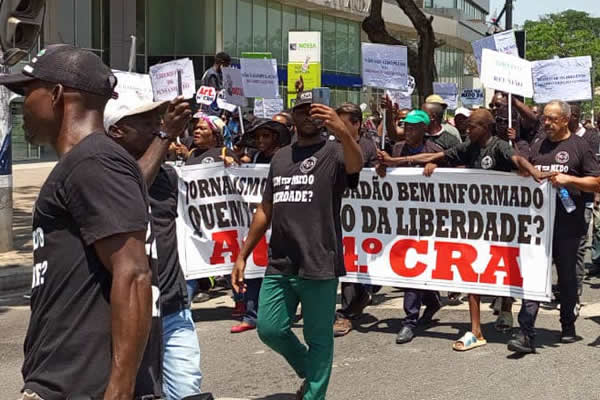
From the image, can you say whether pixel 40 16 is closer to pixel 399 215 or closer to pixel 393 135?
pixel 393 135

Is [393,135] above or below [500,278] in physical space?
above

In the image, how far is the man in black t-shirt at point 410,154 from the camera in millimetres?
7852

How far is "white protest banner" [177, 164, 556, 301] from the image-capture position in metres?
7.54

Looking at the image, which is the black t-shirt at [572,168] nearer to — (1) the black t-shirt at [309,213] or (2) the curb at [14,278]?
(1) the black t-shirt at [309,213]

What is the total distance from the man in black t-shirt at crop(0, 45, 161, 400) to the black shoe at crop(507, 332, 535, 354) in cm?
492

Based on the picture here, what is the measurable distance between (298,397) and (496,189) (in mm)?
2847

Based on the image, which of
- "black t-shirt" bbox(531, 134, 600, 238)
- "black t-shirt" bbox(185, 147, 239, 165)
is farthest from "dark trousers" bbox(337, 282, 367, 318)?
"black t-shirt" bbox(531, 134, 600, 238)

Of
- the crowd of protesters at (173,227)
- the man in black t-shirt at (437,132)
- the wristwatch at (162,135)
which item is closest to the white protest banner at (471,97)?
the crowd of protesters at (173,227)

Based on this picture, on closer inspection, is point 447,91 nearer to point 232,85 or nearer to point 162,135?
point 232,85

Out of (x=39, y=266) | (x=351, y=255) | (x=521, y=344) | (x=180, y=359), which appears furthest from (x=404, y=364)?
(x=39, y=266)

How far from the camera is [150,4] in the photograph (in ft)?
113

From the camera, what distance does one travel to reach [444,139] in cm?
947

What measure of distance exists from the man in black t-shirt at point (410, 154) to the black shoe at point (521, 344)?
3.04 ft

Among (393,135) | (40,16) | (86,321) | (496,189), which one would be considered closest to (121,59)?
(40,16)
